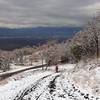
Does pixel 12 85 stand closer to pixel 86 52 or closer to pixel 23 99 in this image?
pixel 23 99

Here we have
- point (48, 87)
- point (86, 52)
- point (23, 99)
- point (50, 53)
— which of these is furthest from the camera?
point (50, 53)

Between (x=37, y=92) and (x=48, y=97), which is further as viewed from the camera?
(x=37, y=92)

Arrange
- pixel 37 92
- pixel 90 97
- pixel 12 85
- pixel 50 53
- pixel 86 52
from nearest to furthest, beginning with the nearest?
1. pixel 90 97
2. pixel 37 92
3. pixel 12 85
4. pixel 86 52
5. pixel 50 53

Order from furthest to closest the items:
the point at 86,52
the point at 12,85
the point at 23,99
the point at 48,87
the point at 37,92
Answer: the point at 86,52
the point at 12,85
the point at 48,87
the point at 37,92
the point at 23,99

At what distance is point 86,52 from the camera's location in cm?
8681

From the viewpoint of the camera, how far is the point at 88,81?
3644cm

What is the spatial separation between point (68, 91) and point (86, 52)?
52.8m

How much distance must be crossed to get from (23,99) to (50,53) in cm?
9452

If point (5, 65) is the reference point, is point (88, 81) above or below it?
above

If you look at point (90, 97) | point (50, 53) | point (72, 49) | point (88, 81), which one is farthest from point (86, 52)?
point (90, 97)

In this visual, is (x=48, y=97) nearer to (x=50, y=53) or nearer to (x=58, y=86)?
(x=58, y=86)

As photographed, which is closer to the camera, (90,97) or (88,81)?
(90,97)

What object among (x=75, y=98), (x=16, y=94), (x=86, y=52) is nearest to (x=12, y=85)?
(x=16, y=94)

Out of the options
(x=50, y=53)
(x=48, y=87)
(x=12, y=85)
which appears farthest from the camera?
(x=50, y=53)
